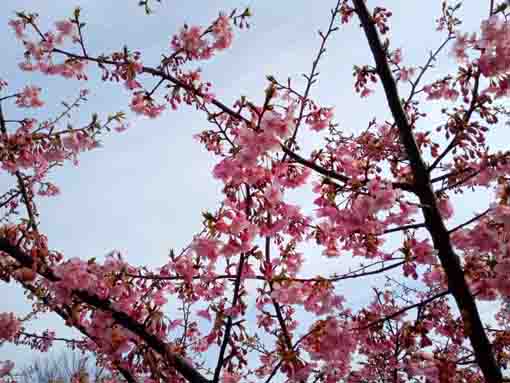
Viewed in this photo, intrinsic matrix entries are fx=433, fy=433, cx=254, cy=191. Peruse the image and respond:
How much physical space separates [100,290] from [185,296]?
737mm

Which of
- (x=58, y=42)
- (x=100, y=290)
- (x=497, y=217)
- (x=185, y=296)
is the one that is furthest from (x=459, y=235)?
(x=58, y=42)

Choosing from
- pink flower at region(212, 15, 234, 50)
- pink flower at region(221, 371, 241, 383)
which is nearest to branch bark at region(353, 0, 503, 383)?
pink flower at region(212, 15, 234, 50)

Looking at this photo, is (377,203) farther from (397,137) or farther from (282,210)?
(397,137)

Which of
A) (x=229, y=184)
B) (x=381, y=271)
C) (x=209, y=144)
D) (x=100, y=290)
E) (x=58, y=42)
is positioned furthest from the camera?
(x=58, y=42)

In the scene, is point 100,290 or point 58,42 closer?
point 100,290

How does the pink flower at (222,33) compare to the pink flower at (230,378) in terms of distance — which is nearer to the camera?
the pink flower at (230,378)

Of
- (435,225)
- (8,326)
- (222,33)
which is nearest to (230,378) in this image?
(435,225)

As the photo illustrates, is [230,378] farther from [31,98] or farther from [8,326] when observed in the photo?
[31,98]

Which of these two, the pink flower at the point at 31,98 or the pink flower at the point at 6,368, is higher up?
the pink flower at the point at 31,98

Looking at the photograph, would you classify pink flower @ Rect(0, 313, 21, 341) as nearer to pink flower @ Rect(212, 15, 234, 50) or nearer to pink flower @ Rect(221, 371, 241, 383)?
pink flower @ Rect(221, 371, 241, 383)

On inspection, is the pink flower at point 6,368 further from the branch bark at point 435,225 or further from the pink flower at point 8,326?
the branch bark at point 435,225

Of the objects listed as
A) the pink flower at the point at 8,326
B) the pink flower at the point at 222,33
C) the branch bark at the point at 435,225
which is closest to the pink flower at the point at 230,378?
the branch bark at the point at 435,225

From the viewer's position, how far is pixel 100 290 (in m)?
3.31

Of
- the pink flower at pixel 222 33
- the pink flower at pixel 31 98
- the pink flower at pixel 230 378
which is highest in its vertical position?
the pink flower at pixel 31 98
